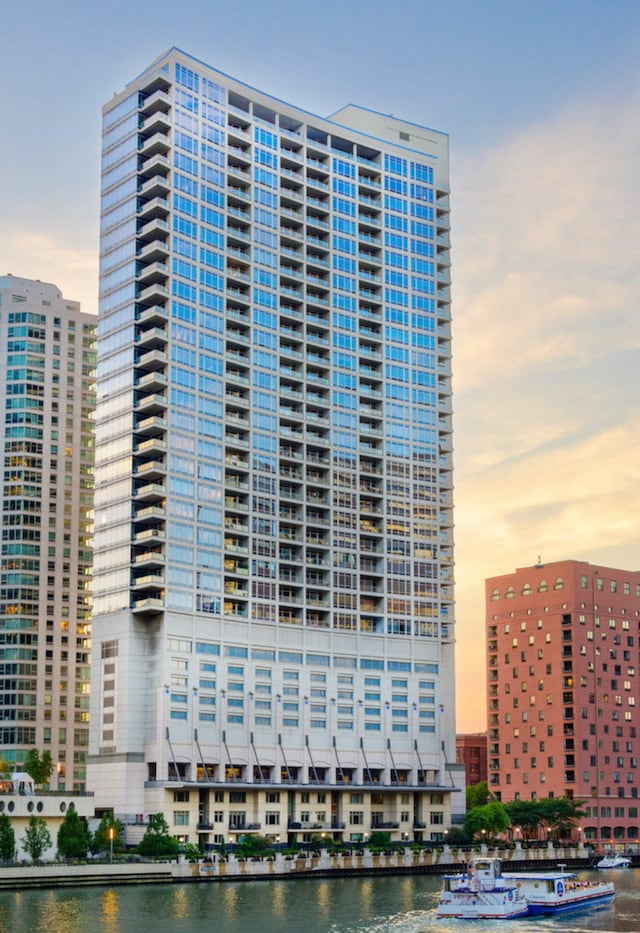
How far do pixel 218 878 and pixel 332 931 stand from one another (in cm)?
5603

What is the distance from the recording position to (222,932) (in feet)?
362

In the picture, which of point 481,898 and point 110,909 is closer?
point 110,909

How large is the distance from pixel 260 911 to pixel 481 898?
21.3 metres

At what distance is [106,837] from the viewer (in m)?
176

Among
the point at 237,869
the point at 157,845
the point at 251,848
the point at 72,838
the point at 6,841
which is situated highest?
the point at 6,841

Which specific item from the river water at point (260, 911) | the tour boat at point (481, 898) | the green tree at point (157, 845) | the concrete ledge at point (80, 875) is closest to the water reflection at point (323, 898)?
the river water at point (260, 911)

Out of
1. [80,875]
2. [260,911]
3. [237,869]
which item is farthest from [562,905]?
[80,875]

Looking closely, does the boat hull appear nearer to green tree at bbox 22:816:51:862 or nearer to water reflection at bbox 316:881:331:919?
water reflection at bbox 316:881:331:919

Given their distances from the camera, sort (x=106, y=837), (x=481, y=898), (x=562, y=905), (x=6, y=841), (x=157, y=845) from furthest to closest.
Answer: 1. (x=106, y=837)
2. (x=157, y=845)
3. (x=6, y=841)
4. (x=562, y=905)
5. (x=481, y=898)

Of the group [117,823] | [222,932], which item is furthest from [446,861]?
[222,932]

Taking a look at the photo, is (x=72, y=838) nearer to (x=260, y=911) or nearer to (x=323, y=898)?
(x=323, y=898)

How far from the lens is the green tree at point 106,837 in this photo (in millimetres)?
175625

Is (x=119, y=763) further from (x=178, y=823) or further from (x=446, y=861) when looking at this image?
(x=446, y=861)

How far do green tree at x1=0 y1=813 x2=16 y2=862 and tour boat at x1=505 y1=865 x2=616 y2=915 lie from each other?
59.2 m
